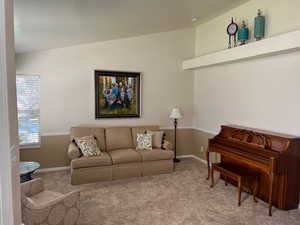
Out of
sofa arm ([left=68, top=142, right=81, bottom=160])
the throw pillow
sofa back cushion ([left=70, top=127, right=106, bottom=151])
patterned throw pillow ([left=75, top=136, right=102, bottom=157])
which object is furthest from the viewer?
the throw pillow

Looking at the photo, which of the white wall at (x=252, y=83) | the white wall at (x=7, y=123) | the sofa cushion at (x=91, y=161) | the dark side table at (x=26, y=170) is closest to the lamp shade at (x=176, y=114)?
the white wall at (x=252, y=83)

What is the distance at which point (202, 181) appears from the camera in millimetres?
4098

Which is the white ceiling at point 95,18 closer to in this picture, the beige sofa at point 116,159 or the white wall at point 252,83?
the white wall at point 252,83

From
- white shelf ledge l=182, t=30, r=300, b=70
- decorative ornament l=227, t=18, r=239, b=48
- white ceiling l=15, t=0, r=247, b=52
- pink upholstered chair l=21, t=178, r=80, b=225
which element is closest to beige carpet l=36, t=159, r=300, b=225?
pink upholstered chair l=21, t=178, r=80, b=225

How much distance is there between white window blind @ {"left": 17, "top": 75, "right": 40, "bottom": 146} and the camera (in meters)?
4.23

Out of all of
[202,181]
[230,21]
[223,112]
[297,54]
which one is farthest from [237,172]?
[230,21]

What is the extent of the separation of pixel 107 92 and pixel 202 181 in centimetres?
267

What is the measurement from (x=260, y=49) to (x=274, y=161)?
162 centimetres

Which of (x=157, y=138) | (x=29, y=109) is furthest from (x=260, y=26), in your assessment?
(x=29, y=109)

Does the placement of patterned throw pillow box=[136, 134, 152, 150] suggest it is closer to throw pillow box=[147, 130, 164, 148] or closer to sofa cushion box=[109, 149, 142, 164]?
throw pillow box=[147, 130, 164, 148]

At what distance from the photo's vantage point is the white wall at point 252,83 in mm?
3188

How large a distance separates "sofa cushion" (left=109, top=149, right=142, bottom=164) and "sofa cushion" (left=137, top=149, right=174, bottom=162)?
4.0 inches

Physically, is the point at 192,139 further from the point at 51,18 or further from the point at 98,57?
the point at 51,18

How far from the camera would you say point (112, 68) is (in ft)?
15.8
